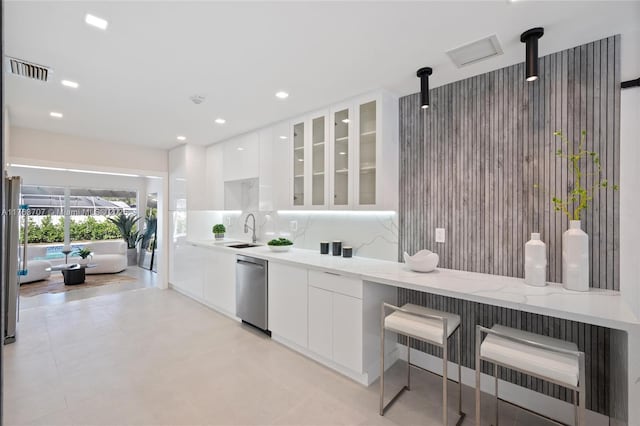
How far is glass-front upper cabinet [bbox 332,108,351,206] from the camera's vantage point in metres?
3.09

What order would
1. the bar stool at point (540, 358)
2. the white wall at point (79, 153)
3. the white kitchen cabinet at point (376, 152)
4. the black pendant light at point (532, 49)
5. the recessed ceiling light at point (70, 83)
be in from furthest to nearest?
the white wall at point (79, 153)
the white kitchen cabinet at point (376, 152)
the recessed ceiling light at point (70, 83)
the black pendant light at point (532, 49)
the bar stool at point (540, 358)

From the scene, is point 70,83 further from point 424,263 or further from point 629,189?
point 629,189

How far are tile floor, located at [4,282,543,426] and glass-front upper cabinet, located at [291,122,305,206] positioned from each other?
1573 millimetres

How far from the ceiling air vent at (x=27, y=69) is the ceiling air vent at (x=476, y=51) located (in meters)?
3.07

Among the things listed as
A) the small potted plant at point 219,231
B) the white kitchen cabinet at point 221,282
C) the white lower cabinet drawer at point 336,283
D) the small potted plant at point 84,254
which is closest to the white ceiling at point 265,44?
the white lower cabinet drawer at point 336,283

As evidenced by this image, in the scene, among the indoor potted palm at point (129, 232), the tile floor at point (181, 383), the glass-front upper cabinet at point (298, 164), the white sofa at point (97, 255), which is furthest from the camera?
the indoor potted palm at point (129, 232)

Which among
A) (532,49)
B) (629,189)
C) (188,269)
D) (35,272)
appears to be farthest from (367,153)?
(35,272)

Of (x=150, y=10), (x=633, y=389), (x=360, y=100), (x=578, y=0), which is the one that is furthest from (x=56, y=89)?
(x=633, y=389)

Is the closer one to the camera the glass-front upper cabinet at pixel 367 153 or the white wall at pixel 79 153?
the glass-front upper cabinet at pixel 367 153

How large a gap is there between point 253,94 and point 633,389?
3.26 meters

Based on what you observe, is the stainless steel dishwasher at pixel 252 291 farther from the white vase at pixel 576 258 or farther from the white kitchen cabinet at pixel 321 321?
the white vase at pixel 576 258

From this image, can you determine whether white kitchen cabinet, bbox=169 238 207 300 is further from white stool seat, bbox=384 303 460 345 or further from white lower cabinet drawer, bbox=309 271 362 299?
white stool seat, bbox=384 303 460 345

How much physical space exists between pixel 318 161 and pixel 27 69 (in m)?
2.48

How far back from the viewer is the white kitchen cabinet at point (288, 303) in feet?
9.89
